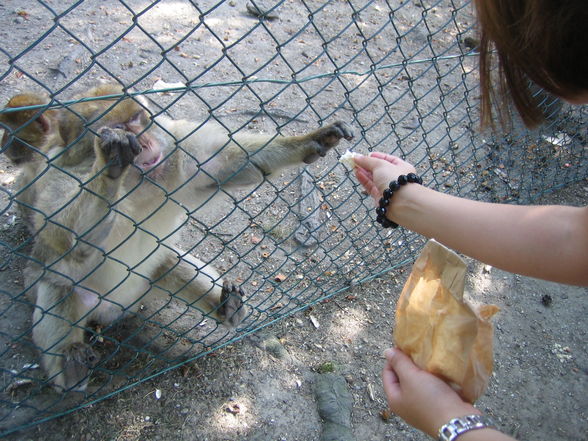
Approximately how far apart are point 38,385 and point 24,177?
5.05ft

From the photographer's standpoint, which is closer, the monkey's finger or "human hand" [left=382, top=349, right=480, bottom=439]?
"human hand" [left=382, top=349, right=480, bottom=439]

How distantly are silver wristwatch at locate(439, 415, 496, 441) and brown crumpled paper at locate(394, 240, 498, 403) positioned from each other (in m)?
0.17

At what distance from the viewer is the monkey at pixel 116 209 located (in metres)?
2.40

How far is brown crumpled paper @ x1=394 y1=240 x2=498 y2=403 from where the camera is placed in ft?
5.76

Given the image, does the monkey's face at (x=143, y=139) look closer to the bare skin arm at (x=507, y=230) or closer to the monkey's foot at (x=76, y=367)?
the monkey's foot at (x=76, y=367)

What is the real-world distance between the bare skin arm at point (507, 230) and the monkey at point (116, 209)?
0.93m

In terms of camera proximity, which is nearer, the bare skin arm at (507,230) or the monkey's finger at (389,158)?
the bare skin arm at (507,230)

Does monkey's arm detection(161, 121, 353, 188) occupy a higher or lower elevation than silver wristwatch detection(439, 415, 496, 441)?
lower

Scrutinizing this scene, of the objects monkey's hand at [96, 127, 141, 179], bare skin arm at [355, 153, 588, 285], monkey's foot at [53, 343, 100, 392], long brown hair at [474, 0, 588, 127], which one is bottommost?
monkey's foot at [53, 343, 100, 392]

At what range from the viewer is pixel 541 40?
1.23m

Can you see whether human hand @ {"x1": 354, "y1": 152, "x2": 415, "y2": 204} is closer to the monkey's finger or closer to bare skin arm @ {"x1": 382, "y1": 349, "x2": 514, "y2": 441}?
the monkey's finger

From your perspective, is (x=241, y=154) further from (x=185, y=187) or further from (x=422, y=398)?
(x=422, y=398)

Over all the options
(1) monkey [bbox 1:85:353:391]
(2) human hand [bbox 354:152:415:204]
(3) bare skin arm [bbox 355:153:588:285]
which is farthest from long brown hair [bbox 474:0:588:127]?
(1) monkey [bbox 1:85:353:391]

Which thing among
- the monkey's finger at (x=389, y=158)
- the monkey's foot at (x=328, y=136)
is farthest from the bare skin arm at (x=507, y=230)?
→ the monkey's foot at (x=328, y=136)
